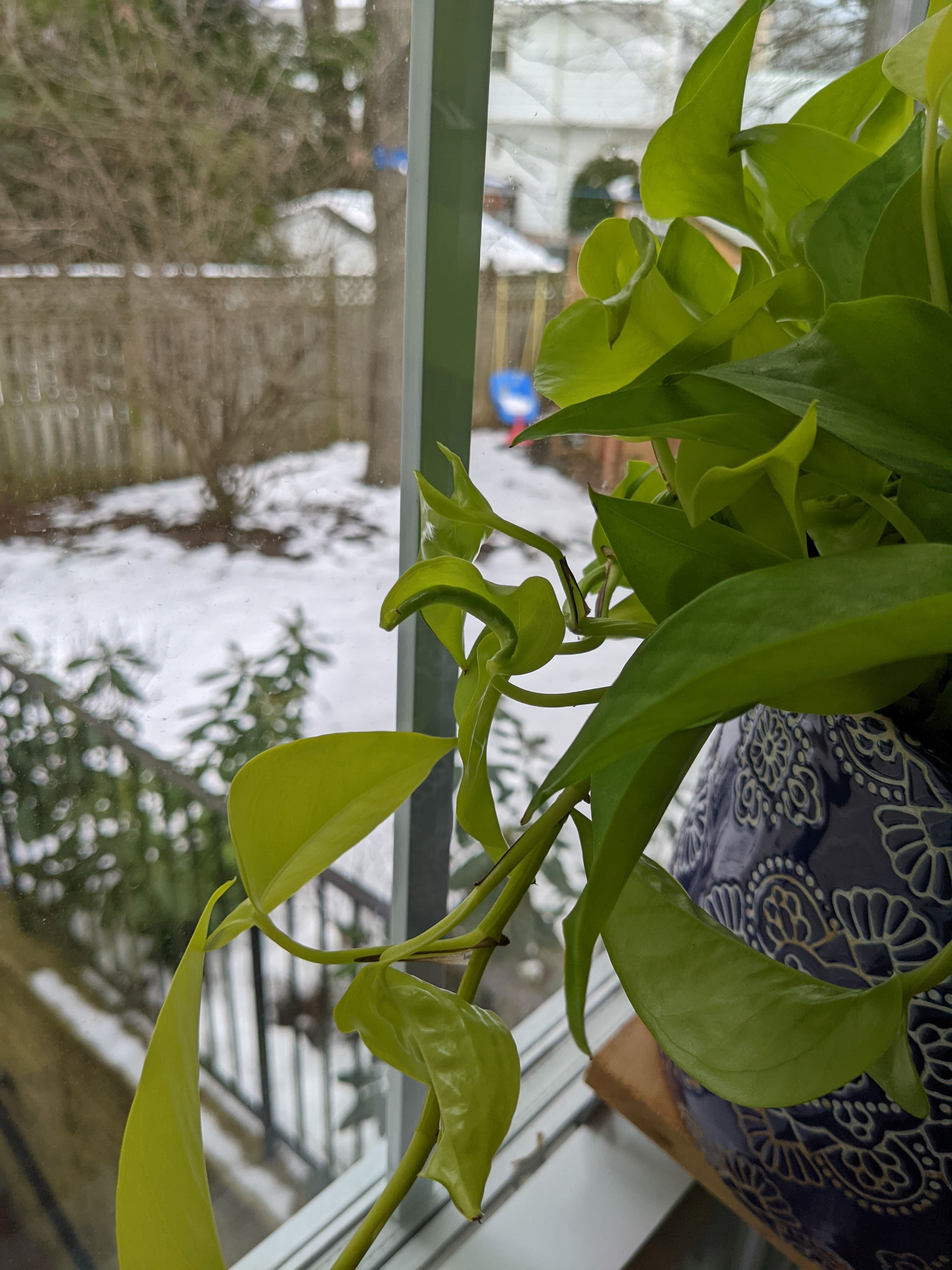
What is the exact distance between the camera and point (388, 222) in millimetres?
405

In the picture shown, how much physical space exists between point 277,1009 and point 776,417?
16.0 inches

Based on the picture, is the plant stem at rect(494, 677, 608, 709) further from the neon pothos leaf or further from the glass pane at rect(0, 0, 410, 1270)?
the glass pane at rect(0, 0, 410, 1270)

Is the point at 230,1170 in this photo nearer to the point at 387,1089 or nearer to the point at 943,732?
the point at 387,1089

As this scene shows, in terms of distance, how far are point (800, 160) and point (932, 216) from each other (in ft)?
0.20

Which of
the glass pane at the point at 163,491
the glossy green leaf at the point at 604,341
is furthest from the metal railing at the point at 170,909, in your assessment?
the glossy green leaf at the point at 604,341

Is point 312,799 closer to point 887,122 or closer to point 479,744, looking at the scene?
point 479,744

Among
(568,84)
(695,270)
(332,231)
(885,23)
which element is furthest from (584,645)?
(885,23)

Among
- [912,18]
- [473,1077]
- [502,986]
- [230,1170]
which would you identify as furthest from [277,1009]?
[912,18]

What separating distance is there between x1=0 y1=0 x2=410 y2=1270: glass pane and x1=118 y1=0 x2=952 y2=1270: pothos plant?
0.52ft

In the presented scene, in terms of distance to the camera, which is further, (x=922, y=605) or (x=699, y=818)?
(x=699, y=818)

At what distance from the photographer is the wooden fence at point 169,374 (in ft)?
1.08

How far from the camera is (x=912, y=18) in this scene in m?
0.70

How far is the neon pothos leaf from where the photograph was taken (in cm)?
22

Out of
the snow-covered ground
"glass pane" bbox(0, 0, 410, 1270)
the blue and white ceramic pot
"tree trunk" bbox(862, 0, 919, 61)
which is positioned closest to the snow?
"glass pane" bbox(0, 0, 410, 1270)
